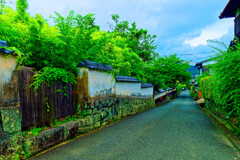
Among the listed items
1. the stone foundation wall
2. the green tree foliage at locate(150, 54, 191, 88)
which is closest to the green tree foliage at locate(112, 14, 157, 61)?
the green tree foliage at locate(150, 54, 191, 88)

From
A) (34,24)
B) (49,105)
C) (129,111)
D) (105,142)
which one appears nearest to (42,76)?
(49,105)

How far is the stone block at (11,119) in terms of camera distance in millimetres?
3136

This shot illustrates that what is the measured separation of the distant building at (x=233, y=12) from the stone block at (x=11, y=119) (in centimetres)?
1612

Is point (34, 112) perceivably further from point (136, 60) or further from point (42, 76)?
point (136, 60)

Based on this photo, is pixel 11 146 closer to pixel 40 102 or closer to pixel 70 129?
pixel 40 102

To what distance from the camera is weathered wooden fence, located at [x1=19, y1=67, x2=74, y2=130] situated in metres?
3.86

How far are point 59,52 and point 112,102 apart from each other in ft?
12.2

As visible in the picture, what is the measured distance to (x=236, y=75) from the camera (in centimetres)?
479

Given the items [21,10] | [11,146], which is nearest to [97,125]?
[11,146]

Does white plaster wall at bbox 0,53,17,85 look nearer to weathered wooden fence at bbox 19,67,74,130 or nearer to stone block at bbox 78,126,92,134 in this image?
weathered wooden fence at bbox 19,67,74,130

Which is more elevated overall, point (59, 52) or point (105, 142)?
point (59, 52)

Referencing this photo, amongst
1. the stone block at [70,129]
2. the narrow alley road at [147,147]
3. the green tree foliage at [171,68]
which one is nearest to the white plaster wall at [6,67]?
the narrow alley road at [147,147]

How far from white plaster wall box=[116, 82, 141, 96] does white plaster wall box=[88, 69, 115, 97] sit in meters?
0.76

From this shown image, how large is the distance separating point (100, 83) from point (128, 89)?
3.82 meters
